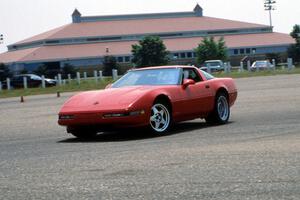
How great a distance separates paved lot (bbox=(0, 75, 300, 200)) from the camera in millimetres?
5906

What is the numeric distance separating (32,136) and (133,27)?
307 feet

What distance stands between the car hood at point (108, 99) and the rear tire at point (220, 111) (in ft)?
5.92

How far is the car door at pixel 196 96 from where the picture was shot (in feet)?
37.7

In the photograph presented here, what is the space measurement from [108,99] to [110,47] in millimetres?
87044

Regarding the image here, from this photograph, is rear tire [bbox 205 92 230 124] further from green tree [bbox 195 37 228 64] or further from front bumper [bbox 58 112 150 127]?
green tree [bbox 195 37 228 64]

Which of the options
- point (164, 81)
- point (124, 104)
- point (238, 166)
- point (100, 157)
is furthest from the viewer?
point (164, 81)

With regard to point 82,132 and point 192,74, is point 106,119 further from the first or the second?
point 192,74

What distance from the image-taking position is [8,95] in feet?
129

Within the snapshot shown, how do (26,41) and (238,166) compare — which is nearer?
(238,166)

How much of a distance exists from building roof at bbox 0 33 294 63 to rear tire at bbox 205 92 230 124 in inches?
3152

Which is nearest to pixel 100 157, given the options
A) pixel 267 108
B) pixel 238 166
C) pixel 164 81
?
pixel 238 166

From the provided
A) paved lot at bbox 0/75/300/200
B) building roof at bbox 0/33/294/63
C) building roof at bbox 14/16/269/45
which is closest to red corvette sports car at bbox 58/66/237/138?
paved lot at bbox 0/75/300/200

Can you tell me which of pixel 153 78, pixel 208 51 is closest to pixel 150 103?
pixel 153 78

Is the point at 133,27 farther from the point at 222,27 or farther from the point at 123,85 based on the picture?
the point at 123,85
